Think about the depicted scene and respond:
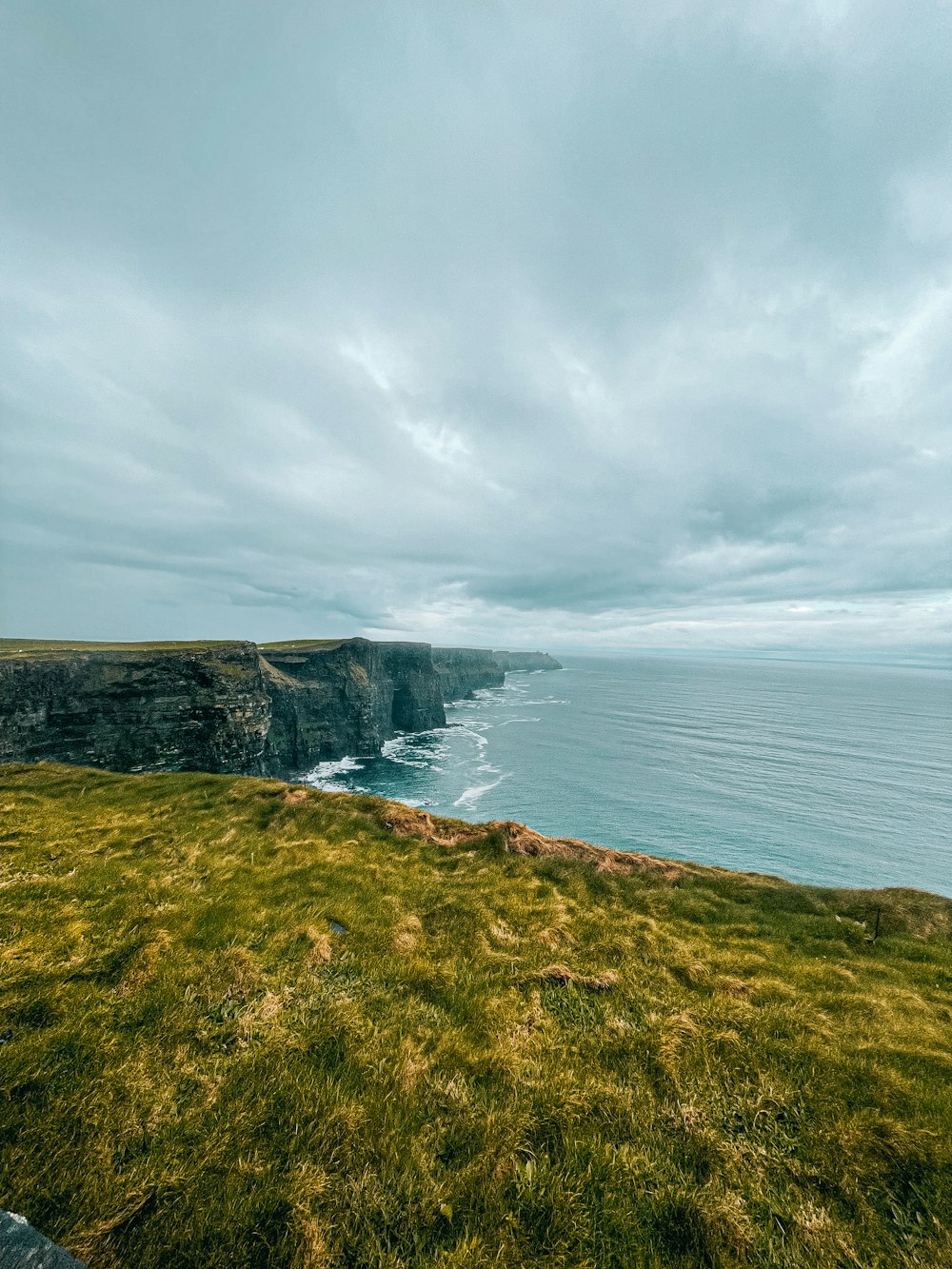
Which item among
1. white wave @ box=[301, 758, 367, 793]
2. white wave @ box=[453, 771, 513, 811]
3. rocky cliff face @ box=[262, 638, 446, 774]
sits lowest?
white wave @ box=[301, 758, 367, 793]

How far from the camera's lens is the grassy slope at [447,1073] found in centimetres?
453

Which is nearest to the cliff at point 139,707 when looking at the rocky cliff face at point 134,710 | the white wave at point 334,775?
the rocky cliff face at point 134,710

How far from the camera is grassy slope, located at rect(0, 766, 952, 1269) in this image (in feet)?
14.9

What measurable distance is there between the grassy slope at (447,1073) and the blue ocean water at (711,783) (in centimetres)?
4265

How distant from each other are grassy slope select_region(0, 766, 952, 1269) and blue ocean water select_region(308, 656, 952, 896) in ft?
140

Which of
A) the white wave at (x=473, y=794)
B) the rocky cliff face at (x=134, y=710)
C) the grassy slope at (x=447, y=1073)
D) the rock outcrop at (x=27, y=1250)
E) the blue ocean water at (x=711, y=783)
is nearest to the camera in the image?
the rock outcrop at (x=27, y=1250)

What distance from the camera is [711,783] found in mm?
69438

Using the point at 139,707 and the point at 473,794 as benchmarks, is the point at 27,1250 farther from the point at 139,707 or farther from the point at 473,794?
the point at 473,794

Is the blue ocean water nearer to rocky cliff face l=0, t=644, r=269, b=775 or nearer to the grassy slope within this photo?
rocky cliff face l=0, t=644, r=269, b=775

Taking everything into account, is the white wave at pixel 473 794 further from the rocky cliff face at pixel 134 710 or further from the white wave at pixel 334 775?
the rocky cliff face at pixel 134 710

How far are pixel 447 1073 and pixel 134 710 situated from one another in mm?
60259

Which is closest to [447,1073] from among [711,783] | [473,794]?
[473,794]

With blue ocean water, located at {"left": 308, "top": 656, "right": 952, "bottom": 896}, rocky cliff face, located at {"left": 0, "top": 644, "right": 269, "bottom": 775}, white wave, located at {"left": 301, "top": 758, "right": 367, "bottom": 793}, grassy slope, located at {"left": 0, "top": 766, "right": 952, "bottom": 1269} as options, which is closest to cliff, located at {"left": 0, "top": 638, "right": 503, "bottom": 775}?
rocky cliff face, located at {"left": 0, "top": 644, "right": 269, "bottom": 775}

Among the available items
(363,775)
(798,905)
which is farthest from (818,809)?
(363,775)
